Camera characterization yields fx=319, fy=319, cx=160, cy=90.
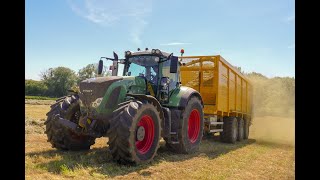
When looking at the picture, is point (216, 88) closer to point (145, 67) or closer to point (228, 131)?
point (228, 131)

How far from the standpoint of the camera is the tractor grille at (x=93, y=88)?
7.59 meters

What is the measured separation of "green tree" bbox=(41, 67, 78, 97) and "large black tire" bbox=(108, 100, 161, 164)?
64069 millimetres

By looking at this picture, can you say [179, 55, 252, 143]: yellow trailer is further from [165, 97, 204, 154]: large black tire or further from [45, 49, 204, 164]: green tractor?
[45, 49, 204, 164]: green tractor

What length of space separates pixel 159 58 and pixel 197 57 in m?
3.51

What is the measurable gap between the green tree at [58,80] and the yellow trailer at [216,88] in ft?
196

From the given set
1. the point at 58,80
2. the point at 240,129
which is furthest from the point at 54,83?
the point at 240,129

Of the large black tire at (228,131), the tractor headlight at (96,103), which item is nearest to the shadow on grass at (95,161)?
the tractor headlight at (96,103)

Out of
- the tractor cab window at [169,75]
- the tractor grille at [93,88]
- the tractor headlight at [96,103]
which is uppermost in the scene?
the tractor cab window at [169,75]

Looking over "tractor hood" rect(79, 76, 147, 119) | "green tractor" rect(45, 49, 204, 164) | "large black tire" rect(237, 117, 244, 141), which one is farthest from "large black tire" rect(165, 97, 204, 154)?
"large black tire" rect(237, 117, 244, 141)

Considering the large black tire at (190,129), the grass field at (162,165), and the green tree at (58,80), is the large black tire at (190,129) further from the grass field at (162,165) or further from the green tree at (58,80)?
the green tree at (58,80)

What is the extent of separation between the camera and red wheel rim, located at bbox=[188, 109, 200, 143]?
10031 mm

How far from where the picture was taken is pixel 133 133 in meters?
6.75
